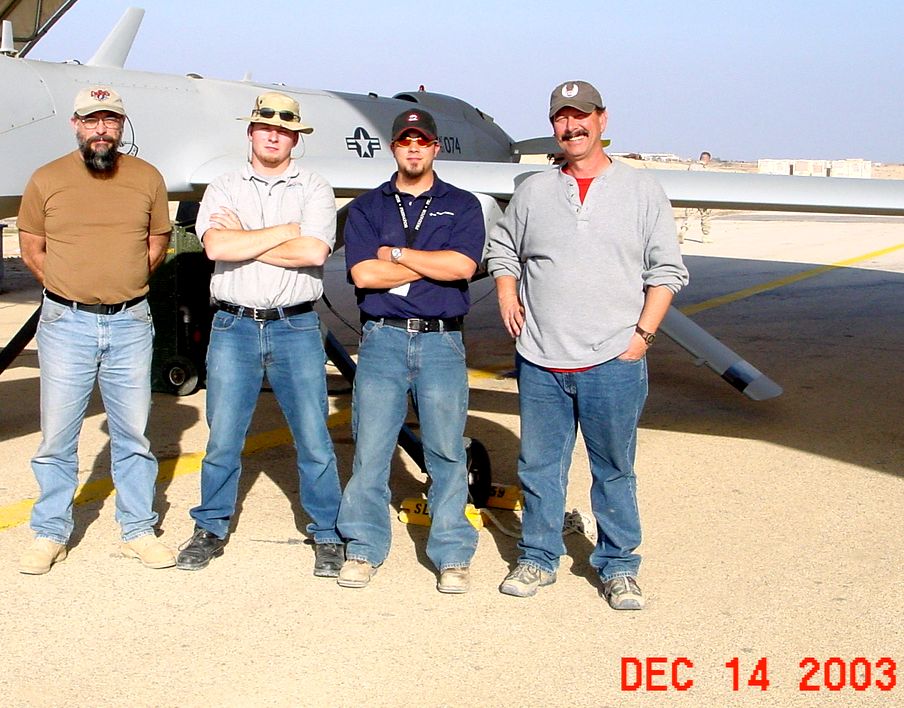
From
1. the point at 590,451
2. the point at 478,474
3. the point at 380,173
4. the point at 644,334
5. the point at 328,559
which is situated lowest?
the point at 328,559

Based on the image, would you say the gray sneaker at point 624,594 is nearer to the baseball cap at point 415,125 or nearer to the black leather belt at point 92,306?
the baseball cap at point 415,125

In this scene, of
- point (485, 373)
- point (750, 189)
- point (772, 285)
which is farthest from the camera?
point (772, 285)

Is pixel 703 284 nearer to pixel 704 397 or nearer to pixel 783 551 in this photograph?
pixel 704 397

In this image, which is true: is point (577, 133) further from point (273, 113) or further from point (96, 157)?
point (96, 157)

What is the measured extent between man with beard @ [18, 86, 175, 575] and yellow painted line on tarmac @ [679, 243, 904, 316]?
9456 mm

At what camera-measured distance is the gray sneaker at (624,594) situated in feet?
13.6

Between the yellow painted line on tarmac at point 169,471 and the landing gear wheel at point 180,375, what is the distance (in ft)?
3.93

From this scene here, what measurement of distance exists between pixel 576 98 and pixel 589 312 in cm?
83

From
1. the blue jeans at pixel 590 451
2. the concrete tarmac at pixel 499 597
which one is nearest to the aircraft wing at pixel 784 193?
the concrete tarmac at pixel 499 597

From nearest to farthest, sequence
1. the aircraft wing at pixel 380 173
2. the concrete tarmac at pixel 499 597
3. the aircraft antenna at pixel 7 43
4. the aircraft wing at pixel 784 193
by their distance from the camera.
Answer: the concrete tarmac at pixel 499 597 → the aircraft wing at pixel 784 193 → the aircraft wing at pixel 380 173 → the aircraft antenna at pixel 7 43

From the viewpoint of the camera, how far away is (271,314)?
14.6ft

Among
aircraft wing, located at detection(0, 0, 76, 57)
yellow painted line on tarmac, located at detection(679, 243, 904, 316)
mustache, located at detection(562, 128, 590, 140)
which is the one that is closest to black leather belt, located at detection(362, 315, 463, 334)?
mustache, located at detection(562, 128, 590, 140)

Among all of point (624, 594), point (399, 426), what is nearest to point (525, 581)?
point (624, 594)

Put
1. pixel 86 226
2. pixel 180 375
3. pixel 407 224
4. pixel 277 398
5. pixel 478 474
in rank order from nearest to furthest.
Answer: pixel 407 224 → pixel 86 226 → pixel 277 398 → pixel 478 474 → pixel 180 375
